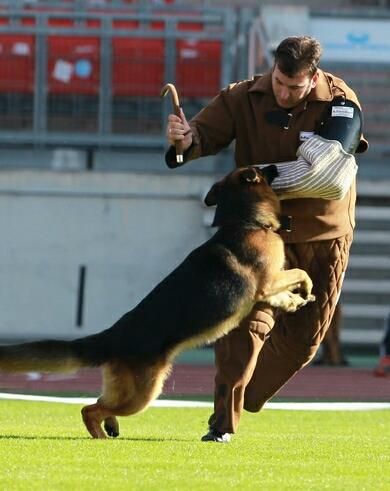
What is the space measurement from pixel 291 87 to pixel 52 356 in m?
1.87

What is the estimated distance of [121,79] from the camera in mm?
17984

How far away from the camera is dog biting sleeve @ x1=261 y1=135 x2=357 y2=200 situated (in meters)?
7.50

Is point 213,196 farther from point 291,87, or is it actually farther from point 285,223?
point 291,87

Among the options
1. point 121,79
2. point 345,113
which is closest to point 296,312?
point 345,113

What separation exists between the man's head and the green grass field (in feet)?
6.08

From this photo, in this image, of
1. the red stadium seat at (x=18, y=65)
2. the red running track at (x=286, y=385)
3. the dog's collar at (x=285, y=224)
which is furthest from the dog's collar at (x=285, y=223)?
the red stadium seat at (x=18, y=65)

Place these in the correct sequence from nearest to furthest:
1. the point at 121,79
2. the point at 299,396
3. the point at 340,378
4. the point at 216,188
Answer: the point at 216,188
the point at 299,396
the point at 340,378
the point at 121,79

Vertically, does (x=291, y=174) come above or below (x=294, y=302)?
above

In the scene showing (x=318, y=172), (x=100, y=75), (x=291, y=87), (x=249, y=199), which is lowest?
(x=100, y=75)

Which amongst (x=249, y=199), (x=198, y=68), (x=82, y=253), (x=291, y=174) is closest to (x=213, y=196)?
(x=249, y=199)

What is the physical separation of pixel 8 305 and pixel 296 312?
1110 centimetres

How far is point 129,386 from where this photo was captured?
748 cm

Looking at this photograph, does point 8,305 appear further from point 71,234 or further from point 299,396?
point 299,396

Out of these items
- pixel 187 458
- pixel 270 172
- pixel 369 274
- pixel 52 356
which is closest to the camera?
pixel 187 458
